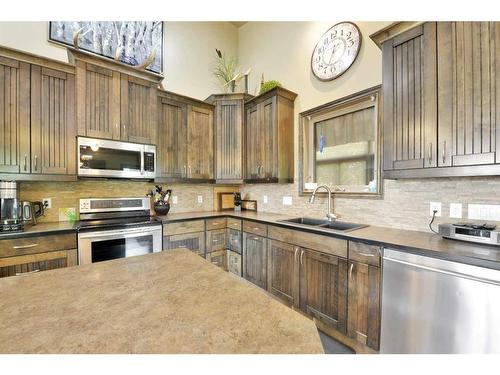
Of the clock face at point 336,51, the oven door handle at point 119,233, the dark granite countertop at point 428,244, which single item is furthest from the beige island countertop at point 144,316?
the clock face at point 336,51

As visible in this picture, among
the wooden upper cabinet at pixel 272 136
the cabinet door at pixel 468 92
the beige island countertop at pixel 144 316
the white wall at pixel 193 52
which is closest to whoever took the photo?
the beige island countertop at pixel 144 316

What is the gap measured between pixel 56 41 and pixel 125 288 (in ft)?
9.98

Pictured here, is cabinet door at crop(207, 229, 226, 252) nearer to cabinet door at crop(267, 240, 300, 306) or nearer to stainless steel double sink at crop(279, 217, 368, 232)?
cabinet door at crop(267, 240, 300, 306)

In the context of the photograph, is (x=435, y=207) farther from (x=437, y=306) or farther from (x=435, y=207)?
(x=437, y=306)

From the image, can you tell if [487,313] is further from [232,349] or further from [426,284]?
[232,349]

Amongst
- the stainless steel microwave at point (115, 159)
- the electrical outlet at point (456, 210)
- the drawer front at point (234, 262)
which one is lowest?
the drawer front at point (234, 262)

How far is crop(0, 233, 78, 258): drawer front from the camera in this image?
1698mm

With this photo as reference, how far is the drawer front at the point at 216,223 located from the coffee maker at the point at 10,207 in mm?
1704

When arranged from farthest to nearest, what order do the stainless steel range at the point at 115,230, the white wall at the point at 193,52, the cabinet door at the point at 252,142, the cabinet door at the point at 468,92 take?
the white wall at the point at 193,52, the cabinet door at the point at 252,142, the stainless steel range at the point at 115,230, the cabinet door at the point at 468,92

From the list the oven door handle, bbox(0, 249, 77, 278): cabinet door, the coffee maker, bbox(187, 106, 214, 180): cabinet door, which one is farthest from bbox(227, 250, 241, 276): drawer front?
the coffee maker

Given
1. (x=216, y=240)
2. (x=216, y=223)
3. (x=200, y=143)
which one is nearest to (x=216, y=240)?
(x=216, y=240)

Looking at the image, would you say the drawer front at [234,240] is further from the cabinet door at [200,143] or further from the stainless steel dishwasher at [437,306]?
the stainless steel dishwasher at [437,306]

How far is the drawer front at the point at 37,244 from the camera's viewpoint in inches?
66.9

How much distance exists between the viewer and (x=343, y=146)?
98.2 inches
